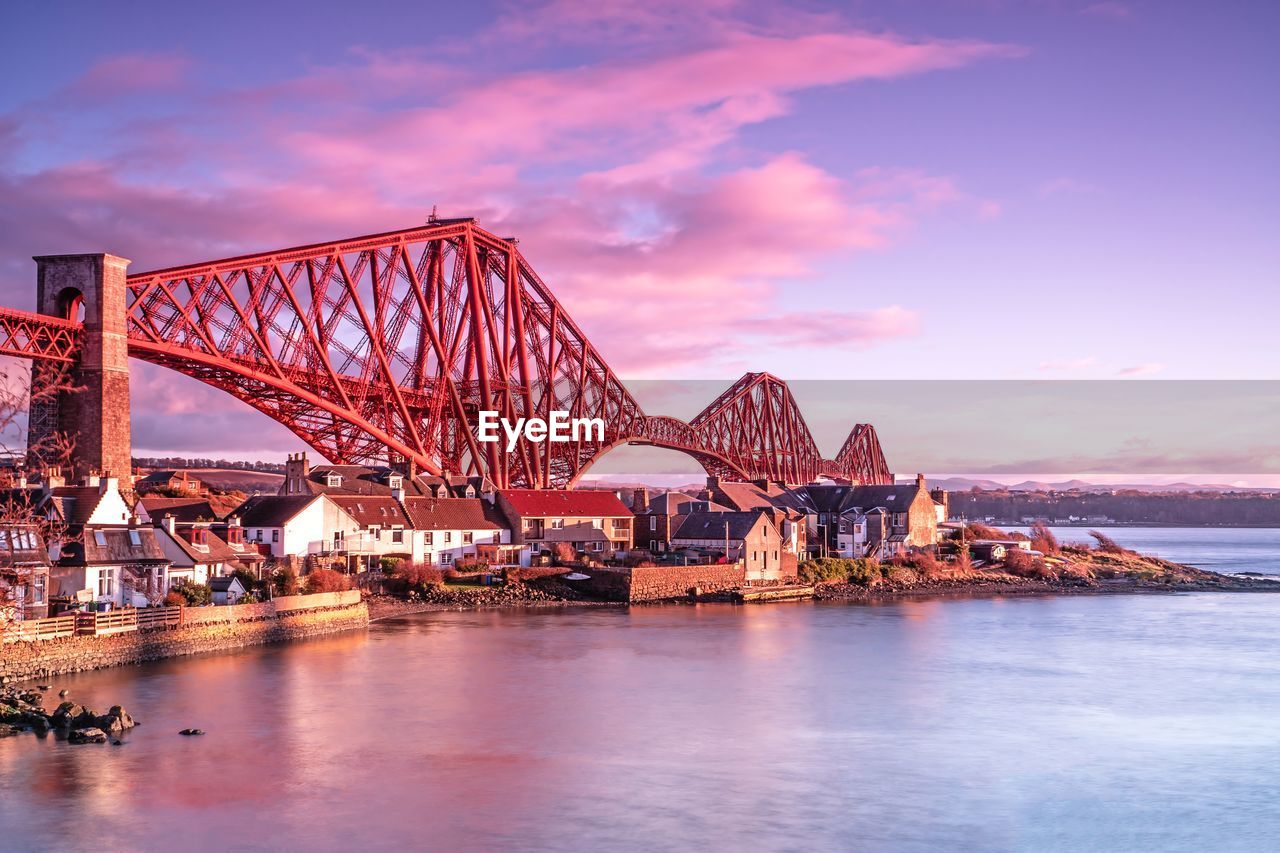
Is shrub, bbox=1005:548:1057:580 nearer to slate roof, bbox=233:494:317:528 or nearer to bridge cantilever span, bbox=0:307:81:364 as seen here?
slate roof, bbox=233:494:317:528

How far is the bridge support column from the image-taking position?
5041 centimetres

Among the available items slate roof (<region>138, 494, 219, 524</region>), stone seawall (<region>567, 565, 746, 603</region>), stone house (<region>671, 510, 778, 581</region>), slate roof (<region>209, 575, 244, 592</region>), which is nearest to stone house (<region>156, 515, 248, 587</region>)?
slate roof (<region>209, 575, 244, 592</region>)

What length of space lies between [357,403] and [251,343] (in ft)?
32.7

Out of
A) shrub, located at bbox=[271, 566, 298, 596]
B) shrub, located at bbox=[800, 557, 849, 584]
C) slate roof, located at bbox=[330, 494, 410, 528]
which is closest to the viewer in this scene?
shrub, located at bbox=[271, 566, 298, 596]

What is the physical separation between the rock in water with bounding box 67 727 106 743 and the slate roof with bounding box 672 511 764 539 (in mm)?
51746

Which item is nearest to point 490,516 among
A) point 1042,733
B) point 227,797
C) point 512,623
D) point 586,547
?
point 586,547

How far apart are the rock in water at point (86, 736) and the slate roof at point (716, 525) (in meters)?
51.7

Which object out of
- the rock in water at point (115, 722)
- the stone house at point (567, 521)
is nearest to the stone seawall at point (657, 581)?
the stone house at point (567, 521)

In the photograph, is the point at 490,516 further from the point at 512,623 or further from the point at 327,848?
the point at 327,848

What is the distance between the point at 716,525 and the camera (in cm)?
8119

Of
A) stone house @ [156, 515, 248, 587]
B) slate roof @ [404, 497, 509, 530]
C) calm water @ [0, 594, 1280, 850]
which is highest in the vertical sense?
slate roof @ [404, 497, 509, 530]

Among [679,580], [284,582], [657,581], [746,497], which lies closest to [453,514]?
[657,581]

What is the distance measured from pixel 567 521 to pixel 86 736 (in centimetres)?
5003

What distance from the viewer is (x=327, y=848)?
2448 centimetres
